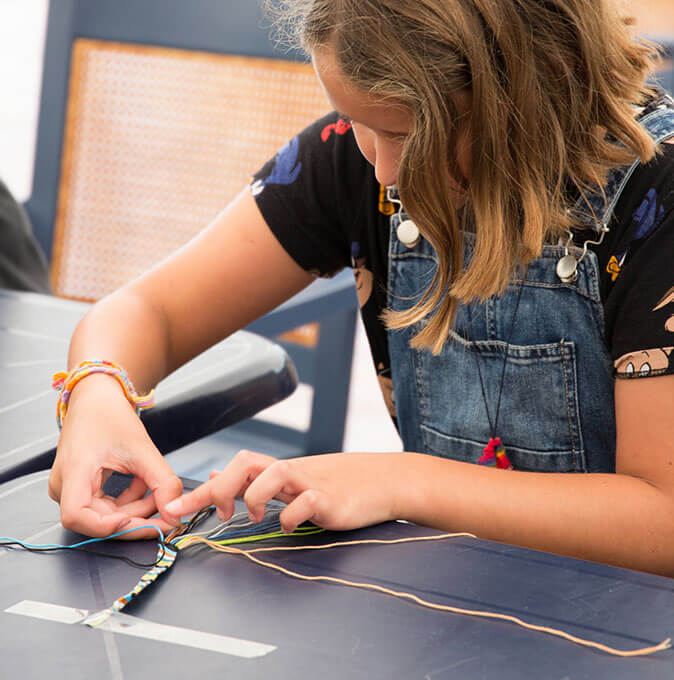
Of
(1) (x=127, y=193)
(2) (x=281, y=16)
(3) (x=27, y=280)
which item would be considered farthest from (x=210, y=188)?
(2) (x=281, y=16)

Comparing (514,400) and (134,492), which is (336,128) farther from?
(134,492)

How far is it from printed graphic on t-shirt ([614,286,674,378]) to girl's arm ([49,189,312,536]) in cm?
36

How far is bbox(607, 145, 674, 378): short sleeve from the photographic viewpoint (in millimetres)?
692

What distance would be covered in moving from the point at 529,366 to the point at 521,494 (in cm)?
20

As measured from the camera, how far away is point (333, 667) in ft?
1.46

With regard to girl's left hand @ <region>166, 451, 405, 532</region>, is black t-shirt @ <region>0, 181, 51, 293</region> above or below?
above

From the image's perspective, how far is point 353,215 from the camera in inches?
37.7

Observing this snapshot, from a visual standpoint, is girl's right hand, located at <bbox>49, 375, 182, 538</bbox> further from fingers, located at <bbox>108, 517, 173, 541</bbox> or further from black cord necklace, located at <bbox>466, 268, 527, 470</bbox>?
black cord necklace, located at <bbox>466, 268, 527, 470</bbox>

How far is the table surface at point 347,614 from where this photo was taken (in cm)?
45

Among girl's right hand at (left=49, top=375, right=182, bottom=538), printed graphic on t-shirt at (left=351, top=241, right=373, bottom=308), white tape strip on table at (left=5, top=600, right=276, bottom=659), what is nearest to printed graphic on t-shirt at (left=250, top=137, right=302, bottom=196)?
printed graphic on t-shirt at (left=351, top=241, right=373, bottom=308)

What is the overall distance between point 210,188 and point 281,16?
46.3 inches

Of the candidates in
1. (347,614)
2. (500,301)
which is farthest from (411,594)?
(500,301)

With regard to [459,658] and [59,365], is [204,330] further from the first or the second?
[459,658]

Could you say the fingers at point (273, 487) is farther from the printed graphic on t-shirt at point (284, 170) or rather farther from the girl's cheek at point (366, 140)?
the printed graphic on t-shirt at point (284, 170)
